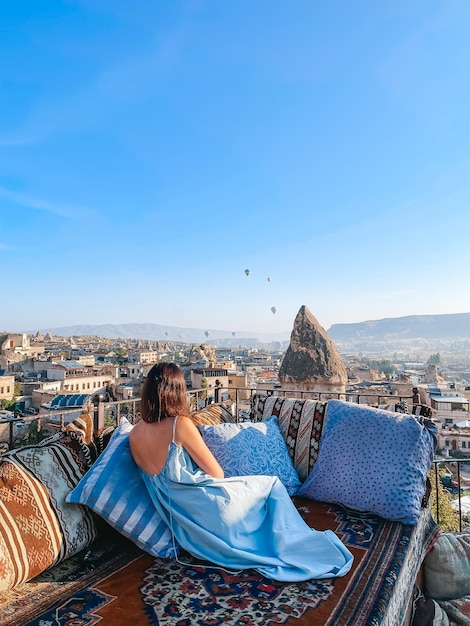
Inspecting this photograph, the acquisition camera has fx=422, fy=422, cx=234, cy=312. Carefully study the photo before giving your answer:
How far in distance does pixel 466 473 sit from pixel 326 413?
2079 cm

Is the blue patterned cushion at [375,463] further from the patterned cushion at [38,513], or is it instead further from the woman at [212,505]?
the patterned cushion at [38,513]

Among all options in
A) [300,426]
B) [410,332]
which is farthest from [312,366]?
[410,332]

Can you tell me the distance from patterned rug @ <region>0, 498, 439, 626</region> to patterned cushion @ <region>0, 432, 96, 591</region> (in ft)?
0.21

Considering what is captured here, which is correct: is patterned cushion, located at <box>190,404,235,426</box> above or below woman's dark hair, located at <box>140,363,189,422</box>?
below

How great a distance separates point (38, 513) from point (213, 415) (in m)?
1.43

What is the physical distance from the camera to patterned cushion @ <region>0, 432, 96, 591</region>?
145 cm

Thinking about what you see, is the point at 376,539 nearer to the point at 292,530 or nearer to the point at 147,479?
the point at 292,530

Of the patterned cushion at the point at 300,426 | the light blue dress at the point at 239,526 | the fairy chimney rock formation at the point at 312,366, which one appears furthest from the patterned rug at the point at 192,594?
the fairy chimney rock formation at the point at 312,366

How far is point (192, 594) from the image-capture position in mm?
1421

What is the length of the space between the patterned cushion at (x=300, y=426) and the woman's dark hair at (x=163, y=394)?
3.09 feet

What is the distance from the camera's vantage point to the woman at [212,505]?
160 cm

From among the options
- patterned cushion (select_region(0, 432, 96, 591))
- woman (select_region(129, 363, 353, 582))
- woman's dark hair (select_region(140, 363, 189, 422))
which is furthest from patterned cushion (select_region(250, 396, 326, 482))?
patterned cushion (select_region(0, 432, 96, 591))

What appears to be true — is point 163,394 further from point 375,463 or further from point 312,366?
point 312,366

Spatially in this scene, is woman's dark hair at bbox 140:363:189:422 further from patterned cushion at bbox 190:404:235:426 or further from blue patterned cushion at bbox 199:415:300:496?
patterned cushion at bbox 190:404:235:426
